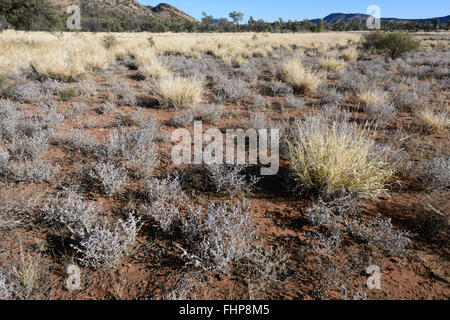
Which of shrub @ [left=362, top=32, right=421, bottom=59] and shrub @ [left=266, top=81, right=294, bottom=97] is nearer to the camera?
shrub @ [left=266, top=81, right=294, bottom=97]

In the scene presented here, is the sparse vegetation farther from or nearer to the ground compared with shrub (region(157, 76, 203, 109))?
nearer to the ground

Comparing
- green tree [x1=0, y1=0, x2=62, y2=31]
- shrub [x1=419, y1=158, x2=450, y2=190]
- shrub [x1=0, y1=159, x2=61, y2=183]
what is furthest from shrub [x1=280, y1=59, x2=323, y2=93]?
green tree [x1=0, y1=0, x2=62, y2=31]

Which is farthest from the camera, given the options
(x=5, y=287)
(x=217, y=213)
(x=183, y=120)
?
(x=183, y=120)

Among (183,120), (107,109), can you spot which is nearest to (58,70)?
(107,109)

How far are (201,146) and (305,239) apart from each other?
212cm

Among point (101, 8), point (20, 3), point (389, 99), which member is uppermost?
point (101, 8)

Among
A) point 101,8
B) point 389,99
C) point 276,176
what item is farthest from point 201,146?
point 101,8

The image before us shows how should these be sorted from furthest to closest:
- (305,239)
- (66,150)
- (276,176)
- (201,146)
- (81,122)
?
(81,122)
(201,146)
(66,150)
(276,176)
(305,239)

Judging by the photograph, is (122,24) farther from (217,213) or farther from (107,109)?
(217,213)

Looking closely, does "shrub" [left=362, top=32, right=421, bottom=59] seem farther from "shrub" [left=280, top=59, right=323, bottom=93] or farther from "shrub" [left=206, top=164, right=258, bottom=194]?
"shrub" [left=206, top=164, right=258, bottom=194]

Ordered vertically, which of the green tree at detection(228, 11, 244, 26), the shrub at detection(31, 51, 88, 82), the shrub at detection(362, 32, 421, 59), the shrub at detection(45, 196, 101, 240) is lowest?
the shrub at detection(45, 196, 101, 240)

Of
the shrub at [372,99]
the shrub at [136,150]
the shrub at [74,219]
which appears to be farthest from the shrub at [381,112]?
→ the shrub at [74,219]
